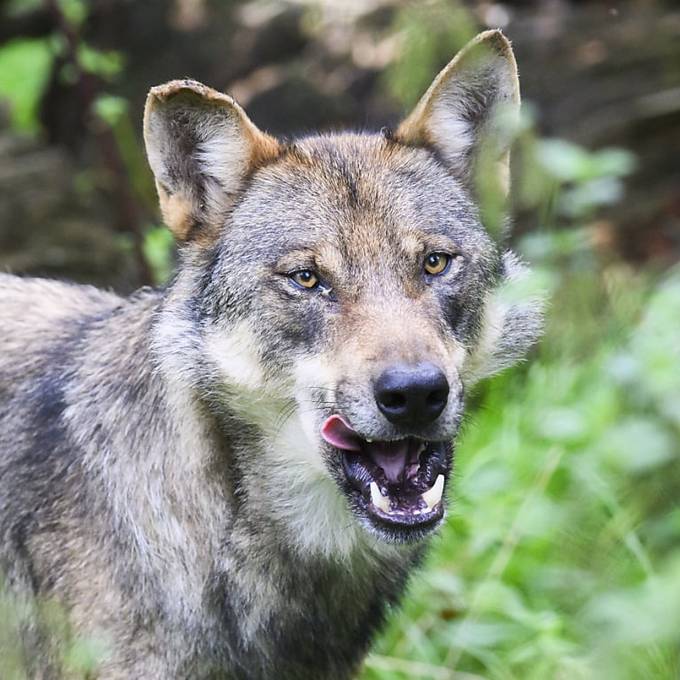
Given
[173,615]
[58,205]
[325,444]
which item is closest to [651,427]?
[325,444]

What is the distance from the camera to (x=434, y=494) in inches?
141

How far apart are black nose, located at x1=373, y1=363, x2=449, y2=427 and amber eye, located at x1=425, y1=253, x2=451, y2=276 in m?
0.58

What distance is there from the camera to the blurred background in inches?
109

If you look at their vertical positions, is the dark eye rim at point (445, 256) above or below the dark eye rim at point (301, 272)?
above

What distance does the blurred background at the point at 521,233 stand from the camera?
276cm

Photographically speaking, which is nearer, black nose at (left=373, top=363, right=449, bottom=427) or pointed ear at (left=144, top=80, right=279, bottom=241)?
black nose at (left=373, top=363, right=449, bottom=427)

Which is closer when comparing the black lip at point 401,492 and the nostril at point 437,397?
the nostril at point 437,397

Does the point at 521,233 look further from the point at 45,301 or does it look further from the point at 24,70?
the point at 45,301

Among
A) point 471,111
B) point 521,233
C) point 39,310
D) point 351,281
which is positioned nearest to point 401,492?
point 351,281

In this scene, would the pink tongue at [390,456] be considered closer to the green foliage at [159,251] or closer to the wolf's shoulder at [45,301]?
the wolf's shoulder at [45,301]

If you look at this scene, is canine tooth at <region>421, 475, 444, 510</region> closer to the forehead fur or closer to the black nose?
the black nose

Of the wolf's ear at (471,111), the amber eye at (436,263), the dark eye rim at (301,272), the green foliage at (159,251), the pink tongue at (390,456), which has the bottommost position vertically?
the green foliage at (159,251)

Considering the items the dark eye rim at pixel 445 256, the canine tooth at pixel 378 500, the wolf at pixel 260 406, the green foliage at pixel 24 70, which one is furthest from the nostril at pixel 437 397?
the green foliage at pixel 24 70

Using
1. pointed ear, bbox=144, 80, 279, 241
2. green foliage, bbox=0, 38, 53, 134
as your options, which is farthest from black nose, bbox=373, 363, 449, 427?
green foliage, bbox=0, 38, 53, 134
